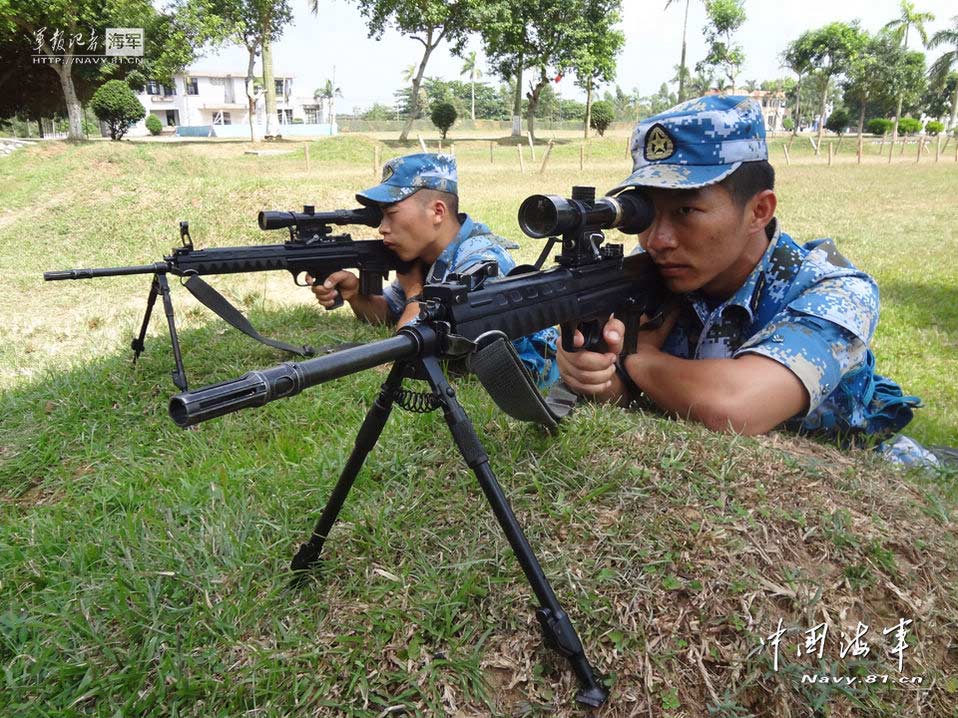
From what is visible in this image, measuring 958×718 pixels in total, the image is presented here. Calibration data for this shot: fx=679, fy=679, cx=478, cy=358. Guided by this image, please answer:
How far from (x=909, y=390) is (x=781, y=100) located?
131 meters

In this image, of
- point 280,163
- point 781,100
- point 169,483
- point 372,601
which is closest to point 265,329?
point 169,483

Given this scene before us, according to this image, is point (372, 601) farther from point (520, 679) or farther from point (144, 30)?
point (144, 30)

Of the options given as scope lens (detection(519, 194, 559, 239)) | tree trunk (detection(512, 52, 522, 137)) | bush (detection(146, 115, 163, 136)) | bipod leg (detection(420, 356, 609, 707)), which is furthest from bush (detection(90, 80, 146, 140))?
bipod leg (detection(420, 356, 609, 707))

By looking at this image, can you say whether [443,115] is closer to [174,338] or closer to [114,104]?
[114,104]

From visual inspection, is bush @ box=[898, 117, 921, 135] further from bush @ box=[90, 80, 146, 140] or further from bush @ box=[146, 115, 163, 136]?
bush @ box=[146, 115, 163, 136]

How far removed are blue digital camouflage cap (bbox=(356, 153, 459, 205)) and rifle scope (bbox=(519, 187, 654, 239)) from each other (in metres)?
2.41

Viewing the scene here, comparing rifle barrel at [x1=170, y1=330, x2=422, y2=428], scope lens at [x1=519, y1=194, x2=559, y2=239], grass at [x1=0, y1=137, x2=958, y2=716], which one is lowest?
grass at [x1=0, y1=137, x2=958, y2=716]

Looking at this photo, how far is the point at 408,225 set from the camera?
16.3 feet

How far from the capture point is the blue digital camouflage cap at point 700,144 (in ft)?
8.53

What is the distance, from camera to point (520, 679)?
1.91m

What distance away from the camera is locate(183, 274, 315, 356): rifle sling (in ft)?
16.1

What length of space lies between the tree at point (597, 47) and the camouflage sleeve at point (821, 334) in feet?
152

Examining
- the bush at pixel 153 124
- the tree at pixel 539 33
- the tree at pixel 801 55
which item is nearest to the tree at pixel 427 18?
the tree at pixel 539 33

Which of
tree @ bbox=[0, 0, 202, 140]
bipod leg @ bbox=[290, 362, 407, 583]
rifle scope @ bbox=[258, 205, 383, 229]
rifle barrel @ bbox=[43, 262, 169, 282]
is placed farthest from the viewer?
tree @ bbox=[0, 0, 202, 140]
